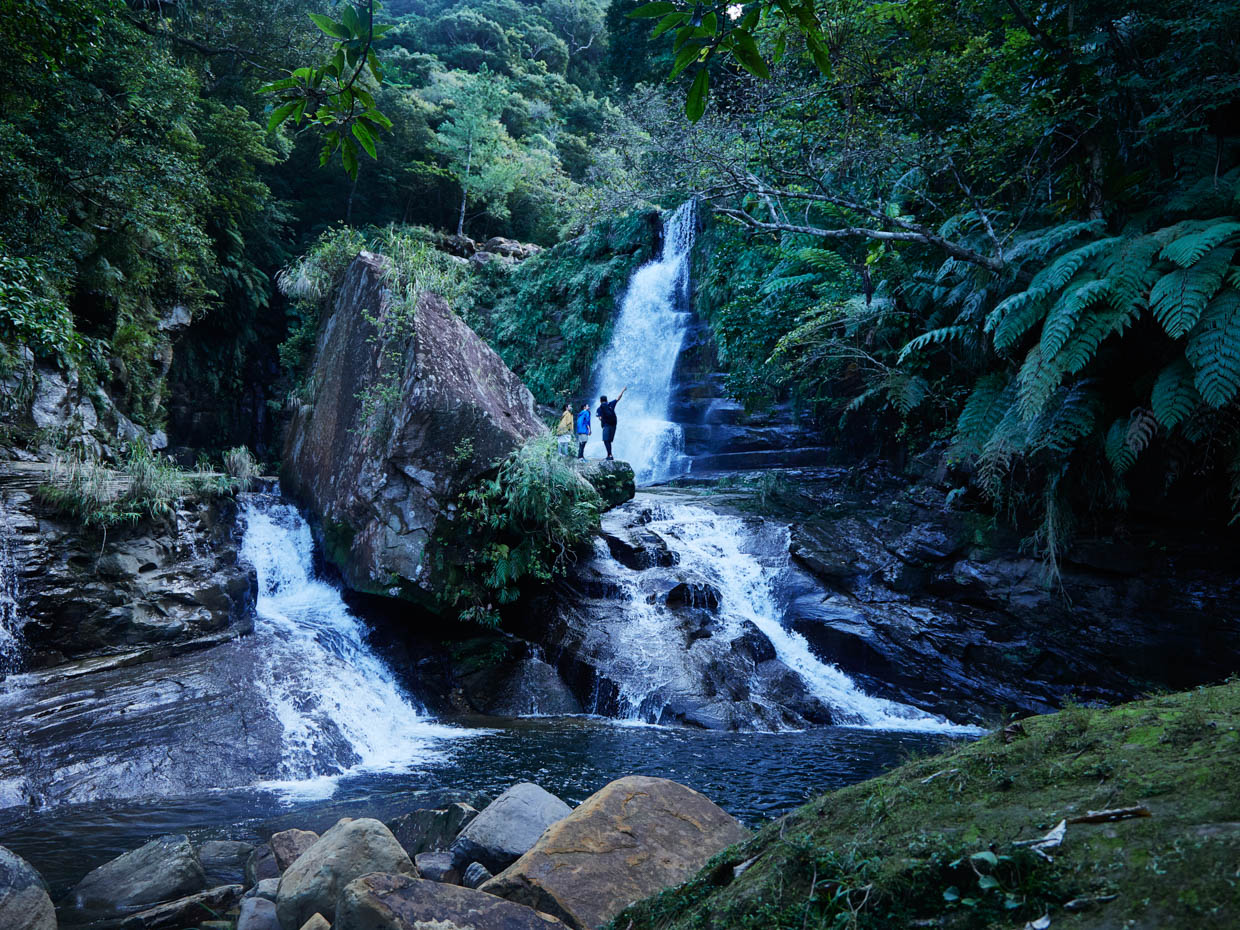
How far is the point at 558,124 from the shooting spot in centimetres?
3088

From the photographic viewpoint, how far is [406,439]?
859 cm

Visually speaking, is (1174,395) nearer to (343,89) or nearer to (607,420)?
(343,89)

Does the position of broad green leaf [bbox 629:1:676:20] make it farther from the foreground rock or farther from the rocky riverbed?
the foreground rock

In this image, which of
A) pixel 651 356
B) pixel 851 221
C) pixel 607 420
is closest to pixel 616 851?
pixel 607 420

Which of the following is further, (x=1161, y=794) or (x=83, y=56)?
(x=83, y=56)

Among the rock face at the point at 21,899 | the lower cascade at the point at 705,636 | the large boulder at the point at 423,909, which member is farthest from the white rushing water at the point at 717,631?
the rock face at the point at 21,899

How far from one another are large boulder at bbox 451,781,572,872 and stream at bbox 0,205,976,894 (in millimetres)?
1231

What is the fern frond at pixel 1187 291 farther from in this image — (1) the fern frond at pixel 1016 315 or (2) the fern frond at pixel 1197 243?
(1) the fern frond at pixel 1016 315

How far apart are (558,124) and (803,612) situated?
27988 millimetres

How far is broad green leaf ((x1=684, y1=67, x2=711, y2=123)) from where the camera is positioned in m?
1.84

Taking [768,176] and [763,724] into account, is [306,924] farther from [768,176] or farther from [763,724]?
[768,176]

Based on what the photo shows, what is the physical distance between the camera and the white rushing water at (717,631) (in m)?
7.92

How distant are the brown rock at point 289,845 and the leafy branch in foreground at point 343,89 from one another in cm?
379

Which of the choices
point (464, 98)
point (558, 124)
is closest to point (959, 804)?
point (464, 98)
